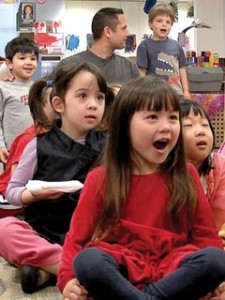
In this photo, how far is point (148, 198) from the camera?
1.01m

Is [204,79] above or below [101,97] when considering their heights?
below

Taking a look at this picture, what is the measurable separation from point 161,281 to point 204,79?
2805mm

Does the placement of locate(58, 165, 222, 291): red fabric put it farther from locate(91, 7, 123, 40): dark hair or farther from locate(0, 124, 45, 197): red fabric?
locate(91, 7, 123, 40): dark hair

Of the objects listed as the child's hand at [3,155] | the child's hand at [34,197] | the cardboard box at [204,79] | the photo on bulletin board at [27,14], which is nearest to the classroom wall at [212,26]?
the photo on bulletin board at [27,14]

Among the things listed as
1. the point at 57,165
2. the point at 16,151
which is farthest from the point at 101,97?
the point at 16,151

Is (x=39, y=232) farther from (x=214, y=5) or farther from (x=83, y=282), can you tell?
(x=214, y=5)

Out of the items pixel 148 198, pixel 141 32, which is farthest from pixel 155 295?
pixel 141 32

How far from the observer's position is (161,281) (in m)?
0.92

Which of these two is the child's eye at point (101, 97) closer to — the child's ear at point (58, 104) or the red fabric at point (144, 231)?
the child's ear at point (58, 104)

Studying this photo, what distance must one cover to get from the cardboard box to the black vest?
2271 millimetres

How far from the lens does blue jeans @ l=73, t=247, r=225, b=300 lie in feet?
2.94

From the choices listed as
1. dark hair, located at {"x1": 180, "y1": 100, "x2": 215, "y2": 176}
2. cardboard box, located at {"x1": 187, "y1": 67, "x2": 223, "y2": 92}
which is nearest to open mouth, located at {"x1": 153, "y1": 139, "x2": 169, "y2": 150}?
dark hair, located at {"x1": 180, "y1": 100, "x2": 215, "y2": 176}

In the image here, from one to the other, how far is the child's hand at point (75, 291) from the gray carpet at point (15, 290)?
0.92 feet

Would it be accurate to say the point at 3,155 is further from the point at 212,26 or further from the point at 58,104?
the point at 212,26
